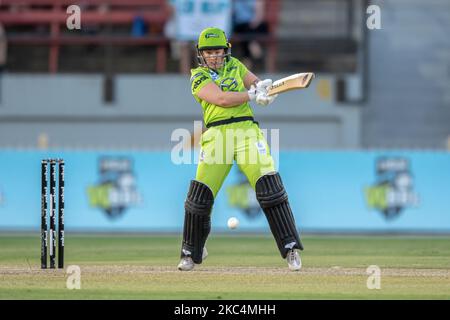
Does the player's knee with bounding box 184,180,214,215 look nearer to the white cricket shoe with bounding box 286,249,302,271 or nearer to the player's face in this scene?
the white cricket shoe with bounding box 286,249,302,271

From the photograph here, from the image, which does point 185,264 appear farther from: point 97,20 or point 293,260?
point 97,20

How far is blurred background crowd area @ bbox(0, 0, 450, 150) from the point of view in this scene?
21250 mm

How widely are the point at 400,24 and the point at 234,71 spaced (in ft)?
41.4

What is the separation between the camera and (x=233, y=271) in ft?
36.7

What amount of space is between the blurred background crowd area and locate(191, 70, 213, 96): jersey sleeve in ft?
32.8

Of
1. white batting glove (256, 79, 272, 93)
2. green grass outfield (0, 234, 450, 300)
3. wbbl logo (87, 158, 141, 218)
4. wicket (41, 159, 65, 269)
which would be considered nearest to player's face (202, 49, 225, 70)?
white batting glove (256, 79, 272, 93)

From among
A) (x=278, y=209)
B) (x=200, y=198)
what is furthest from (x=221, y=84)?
(x=278, y=209)

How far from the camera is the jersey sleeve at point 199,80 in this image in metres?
10.9

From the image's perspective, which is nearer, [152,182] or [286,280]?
[286,280]

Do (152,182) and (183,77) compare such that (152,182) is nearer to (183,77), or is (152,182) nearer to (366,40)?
(183,77)

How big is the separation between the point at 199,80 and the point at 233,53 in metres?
11.7

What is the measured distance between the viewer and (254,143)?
10875mm
